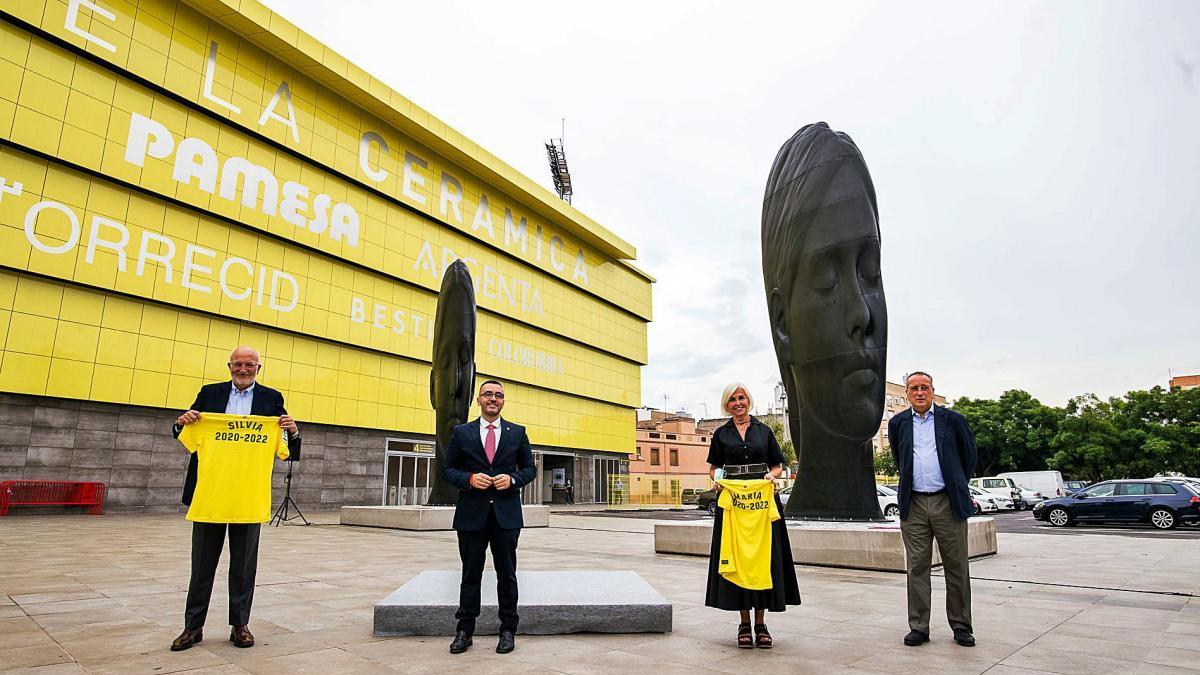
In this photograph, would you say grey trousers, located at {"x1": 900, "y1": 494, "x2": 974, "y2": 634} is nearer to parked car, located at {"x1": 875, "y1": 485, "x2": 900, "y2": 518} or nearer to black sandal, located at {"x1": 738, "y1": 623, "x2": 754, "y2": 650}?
black sandal, located at {"x1": 738, "y1": 623, "x2": 754, "y2": 650}

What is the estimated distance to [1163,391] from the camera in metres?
43.0

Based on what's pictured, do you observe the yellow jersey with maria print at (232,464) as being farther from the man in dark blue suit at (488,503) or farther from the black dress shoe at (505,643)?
the black dress shoe at (505,643)

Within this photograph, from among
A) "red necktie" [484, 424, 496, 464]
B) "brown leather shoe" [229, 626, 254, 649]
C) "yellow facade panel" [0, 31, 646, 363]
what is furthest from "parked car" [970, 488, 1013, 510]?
"brown leather shoe" [229, 626, 254, 649]

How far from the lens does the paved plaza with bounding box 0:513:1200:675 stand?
366 centimetres

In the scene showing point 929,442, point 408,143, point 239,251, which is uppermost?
point 408,143

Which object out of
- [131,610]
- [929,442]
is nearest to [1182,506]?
[929,442]

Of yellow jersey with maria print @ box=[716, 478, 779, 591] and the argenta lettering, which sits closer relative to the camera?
yellow jersey with maria print @ box=[716, 478, 779, 591]

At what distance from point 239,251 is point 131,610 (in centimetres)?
2059

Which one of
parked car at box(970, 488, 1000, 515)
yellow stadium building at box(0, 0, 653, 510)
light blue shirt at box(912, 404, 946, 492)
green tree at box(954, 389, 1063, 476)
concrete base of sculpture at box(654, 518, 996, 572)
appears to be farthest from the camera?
green tree at box(954, 389, 1063, 476)

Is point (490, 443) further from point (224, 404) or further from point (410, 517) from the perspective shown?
point (410, 517)

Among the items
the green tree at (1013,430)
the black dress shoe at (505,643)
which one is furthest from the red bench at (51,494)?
the green tree at (1013,430)

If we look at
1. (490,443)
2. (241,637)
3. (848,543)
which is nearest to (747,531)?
(490,443)

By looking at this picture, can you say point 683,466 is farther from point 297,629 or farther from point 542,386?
point 297,629

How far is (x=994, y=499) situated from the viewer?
2764 cm
